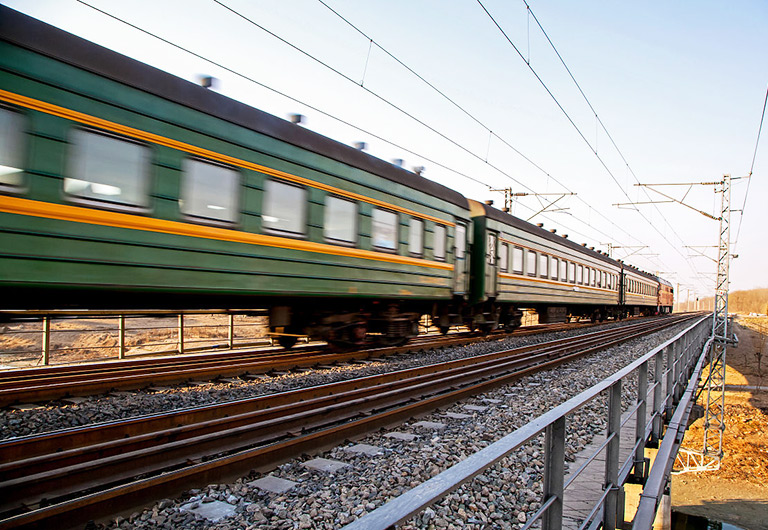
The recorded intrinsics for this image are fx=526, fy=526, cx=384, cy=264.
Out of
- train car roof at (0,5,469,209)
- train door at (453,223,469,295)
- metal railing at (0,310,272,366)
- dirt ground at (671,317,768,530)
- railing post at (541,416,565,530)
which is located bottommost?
dirt ground at (671,317,768,530)

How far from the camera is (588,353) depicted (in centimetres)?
1246

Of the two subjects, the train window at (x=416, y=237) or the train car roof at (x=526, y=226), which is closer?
the train window at (x=416, y=237)

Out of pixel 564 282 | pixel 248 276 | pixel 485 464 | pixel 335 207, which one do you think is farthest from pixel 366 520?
pixel 564 282

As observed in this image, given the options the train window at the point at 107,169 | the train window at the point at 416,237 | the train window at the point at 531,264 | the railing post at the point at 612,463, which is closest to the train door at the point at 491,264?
the train window at the point at 531,264

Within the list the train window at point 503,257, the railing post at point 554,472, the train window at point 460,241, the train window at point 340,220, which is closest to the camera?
the railing post at point 554,472

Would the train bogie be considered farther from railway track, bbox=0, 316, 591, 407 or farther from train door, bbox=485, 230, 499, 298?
train door, bbox=485, 230, 499, 298

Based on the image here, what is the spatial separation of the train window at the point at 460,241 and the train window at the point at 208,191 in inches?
254

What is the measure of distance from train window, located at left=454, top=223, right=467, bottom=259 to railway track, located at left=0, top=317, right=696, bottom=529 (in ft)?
17.9

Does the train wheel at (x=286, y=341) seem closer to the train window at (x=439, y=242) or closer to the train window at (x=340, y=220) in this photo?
the train window at (x=340, y=220)

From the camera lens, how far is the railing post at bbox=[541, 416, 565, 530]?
2109 millimetres

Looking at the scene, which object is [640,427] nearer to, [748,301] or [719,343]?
[719,343]

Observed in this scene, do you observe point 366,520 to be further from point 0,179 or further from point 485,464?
point 0,179

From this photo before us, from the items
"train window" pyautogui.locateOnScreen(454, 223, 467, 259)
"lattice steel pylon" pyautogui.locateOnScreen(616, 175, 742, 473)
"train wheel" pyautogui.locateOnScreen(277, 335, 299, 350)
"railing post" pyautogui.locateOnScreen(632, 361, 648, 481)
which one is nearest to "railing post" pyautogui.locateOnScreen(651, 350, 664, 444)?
"railing post" pyautogui.locateOnScreen(632, 361, 648, 481)

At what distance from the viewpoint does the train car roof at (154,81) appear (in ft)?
15.3
